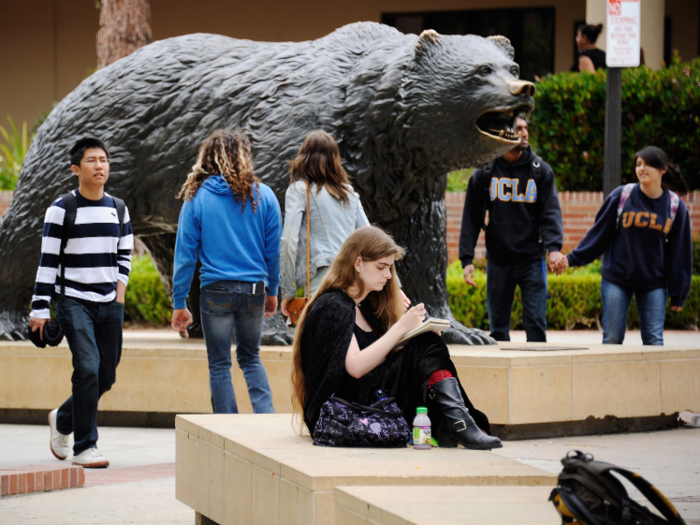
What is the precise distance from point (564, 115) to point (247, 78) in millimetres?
7609

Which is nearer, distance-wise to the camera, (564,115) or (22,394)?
(22,394)

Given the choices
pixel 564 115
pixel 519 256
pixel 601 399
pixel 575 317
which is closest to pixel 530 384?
pixel 601 399

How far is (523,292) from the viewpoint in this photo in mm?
7391

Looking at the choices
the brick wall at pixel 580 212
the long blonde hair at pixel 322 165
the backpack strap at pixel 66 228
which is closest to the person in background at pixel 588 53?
the brick wall at pixel 580 212

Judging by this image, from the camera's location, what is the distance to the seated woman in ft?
12.5

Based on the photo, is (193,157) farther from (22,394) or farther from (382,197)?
(22,394)

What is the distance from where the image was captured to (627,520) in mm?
2475

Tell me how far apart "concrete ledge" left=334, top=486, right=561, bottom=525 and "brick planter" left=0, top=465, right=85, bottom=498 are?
7.39ft

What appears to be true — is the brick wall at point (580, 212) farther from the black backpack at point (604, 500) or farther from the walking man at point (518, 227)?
the black backpack at point (604, 500)

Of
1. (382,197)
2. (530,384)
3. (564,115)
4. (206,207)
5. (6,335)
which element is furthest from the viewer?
(564,115)

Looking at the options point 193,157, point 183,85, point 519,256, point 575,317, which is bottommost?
point 575,317

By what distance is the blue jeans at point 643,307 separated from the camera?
7.20 metres

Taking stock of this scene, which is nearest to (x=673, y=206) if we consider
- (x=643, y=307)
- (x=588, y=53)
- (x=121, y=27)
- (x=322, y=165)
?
(x=643, y=307)

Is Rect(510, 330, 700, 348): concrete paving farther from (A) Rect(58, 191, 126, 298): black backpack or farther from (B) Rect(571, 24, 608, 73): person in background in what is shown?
(A) Rect(58, 191, 126, 298): black backpack
